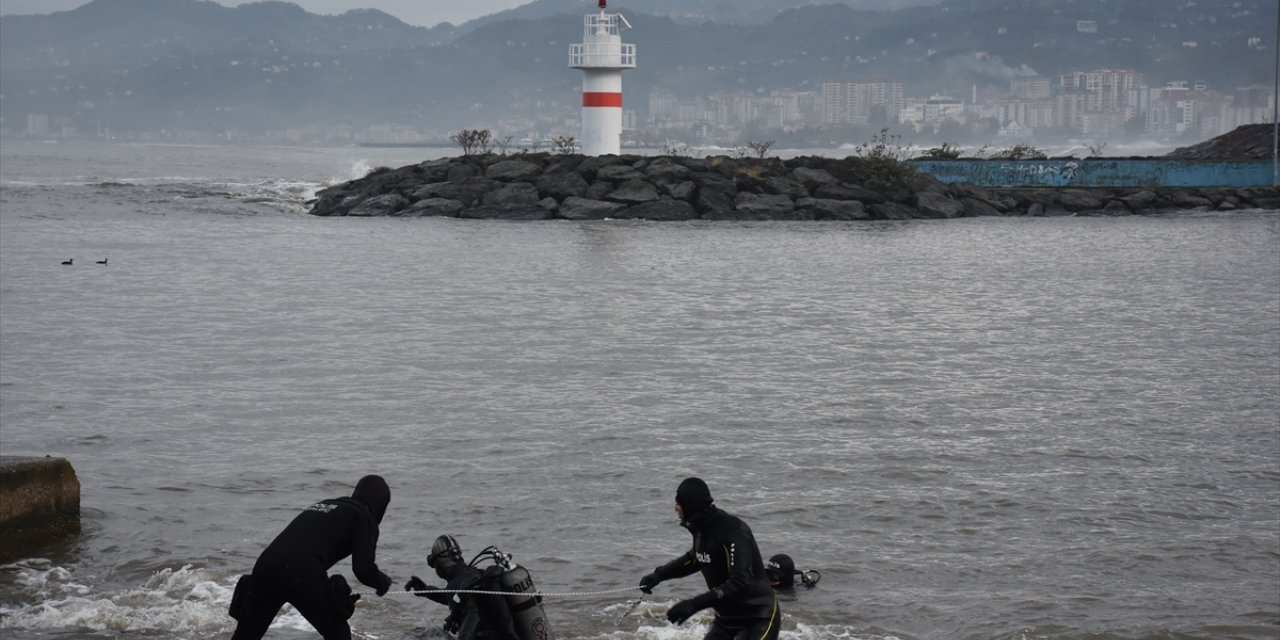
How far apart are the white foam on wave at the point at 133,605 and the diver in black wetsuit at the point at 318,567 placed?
1.69m

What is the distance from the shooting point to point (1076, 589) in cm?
1119

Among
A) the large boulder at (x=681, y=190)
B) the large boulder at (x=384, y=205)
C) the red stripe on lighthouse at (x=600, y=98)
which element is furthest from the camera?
the red stripe on lighthouse at (x=600, y=98)

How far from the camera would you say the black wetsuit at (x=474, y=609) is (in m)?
8.58

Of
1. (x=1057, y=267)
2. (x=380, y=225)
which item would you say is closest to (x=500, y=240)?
(x=380, y=225)

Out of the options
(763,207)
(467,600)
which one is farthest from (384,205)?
(467,600)

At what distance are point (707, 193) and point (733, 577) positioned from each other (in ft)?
136

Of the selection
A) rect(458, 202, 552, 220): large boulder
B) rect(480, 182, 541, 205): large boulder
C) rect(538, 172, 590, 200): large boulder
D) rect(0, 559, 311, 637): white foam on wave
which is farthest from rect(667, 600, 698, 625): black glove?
rect(480, 182, 541, 205): large boulder

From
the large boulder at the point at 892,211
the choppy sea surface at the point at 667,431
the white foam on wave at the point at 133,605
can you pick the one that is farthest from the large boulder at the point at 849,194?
the white foam on wave at the point at 133,605

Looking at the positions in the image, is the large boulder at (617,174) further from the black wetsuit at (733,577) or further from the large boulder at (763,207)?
the black wetsuit at (733,577)

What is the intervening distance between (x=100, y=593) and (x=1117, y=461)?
33.4ft

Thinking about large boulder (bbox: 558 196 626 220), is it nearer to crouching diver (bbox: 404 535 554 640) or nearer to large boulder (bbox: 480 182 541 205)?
large boulder (bbox: 480 182 541 205)

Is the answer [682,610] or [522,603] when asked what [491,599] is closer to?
[522,603]

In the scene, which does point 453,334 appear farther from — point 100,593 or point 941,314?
point 100,593

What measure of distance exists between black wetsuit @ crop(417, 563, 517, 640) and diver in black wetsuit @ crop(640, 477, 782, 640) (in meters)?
1.06
